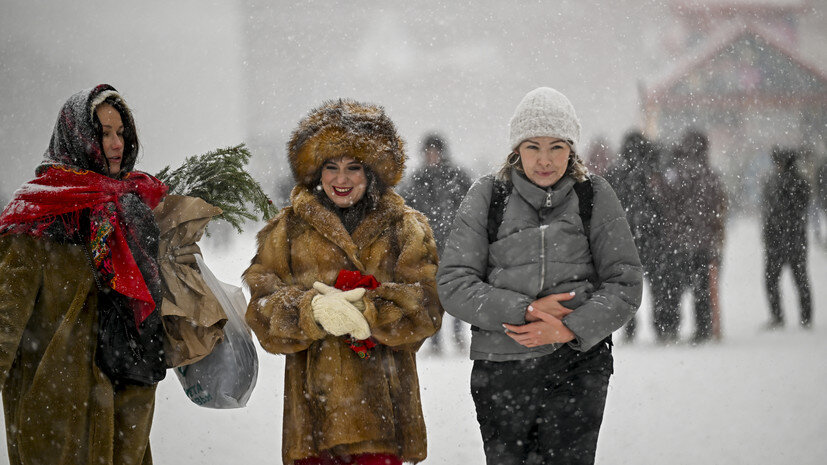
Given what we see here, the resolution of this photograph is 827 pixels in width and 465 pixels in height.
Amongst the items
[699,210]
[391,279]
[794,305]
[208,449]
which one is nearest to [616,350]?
[699,210]

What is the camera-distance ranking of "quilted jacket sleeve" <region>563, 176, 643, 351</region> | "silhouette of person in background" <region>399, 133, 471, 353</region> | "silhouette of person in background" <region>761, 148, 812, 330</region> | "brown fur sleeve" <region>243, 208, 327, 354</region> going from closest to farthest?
1. "quilted jacket sleeve" <region>563, 176, 643, 351</region>
2. "brown fur sleeve" <region>243, 208, 327, 354</region>
3. "silhouette of person in background" <region>399, 133, 471, 353</region>
4. "silhouette of person in background" <region>761, 148, 812, 330</region>

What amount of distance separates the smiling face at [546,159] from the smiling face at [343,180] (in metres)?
0.67

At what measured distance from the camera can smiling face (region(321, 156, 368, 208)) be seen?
288 cm

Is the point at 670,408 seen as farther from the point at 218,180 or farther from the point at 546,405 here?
the point at 218,180

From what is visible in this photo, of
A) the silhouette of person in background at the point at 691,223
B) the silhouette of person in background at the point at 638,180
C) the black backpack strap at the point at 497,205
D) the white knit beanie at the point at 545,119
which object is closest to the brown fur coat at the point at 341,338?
the black backpack strap at the point at 497,205

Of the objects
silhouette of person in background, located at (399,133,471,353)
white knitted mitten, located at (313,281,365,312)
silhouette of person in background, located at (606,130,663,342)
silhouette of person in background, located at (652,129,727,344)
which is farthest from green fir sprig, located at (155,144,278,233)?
silhouette of person in background, located at (652,129,727,344)

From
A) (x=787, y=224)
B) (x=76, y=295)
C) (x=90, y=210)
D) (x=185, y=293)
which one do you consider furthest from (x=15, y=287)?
(x=787, y=224)

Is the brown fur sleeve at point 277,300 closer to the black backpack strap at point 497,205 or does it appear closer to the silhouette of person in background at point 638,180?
the black backpack strap at point 497,205

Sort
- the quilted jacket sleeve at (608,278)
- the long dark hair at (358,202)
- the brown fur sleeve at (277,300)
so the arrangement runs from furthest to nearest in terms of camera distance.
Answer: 1. the long dark hair at (358,202)
2. the brown fur sleeve at (277,300)
3. the quilted jacket sleeve at (608,278)

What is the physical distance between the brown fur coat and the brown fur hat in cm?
11

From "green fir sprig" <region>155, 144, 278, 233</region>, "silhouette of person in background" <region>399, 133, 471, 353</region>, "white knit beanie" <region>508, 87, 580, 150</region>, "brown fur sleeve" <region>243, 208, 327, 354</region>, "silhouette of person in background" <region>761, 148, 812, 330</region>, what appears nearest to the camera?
"white knit beanie" <region>508, 87, 580, 150</region>

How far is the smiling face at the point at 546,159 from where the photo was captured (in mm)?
2607

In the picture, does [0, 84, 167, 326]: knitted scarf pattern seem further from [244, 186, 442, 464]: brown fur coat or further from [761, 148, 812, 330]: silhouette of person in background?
[761, 148, 812, 330]: silhouette of person in background

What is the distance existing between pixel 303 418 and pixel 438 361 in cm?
368
